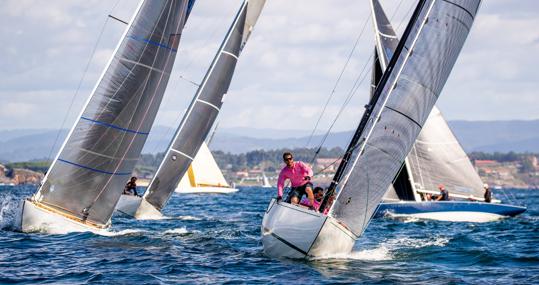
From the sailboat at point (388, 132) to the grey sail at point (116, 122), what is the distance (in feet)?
19.2

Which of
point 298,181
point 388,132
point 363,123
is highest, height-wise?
point 363,123

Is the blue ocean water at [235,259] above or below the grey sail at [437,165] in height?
below

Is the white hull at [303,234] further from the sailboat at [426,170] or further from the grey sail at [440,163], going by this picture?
the grey sail at [440,163]

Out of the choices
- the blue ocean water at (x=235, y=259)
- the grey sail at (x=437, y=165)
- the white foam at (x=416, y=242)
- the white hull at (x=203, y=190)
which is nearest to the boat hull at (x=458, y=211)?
the grey sail at (x=437, y=165)

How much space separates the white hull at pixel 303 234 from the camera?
16141mm

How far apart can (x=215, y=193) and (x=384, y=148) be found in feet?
180

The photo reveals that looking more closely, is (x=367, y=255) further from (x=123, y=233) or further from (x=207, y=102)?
(x=207, y=102)

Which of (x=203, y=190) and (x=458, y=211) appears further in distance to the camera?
(x=203, y=190)

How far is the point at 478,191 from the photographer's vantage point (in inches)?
1414

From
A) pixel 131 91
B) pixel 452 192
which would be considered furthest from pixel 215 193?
pixel 131 91

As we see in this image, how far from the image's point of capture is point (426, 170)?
3516 cm

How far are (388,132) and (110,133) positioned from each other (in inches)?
288

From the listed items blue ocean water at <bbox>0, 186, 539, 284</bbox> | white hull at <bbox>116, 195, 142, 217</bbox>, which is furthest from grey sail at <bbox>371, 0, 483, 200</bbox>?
blue ocean water at <bbox>0, 186, 539, 284</bbox>

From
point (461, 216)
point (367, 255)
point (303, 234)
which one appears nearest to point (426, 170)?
point (461, 216)
